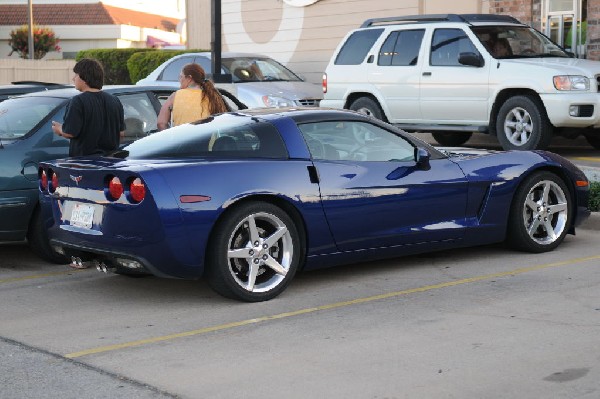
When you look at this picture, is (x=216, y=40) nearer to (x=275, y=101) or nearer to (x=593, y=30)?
(x=275, y=101)

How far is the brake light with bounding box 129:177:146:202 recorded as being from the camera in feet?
23.6

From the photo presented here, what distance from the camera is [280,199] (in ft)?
25.1

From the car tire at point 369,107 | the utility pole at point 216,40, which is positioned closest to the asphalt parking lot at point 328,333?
the utility pole at point 216,40

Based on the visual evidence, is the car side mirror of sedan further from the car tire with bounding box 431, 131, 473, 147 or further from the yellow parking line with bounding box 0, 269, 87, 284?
the car tire with bounding box 431, 131, 473, 147

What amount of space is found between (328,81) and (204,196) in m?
9.85

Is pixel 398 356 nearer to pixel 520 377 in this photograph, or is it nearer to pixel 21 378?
pixel 520 377

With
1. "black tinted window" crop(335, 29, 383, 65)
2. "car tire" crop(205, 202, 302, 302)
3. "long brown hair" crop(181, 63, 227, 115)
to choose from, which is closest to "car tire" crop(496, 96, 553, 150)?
"black tinted window" crop(335, 29, 383, 65)

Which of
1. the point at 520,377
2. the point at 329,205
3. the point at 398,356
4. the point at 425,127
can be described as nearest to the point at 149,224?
the point at 329,205

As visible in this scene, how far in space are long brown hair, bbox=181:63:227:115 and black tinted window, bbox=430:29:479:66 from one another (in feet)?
19.9

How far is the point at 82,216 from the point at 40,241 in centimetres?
170

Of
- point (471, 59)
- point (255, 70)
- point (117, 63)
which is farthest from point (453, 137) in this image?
point (117, 63)

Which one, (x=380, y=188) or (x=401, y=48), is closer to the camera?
(x=380, y=188)

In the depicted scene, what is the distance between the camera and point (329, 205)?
786cm

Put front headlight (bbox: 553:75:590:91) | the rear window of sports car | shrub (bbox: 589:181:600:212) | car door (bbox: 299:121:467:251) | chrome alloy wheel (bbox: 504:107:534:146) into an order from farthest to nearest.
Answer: chrome alloy wheel (bbox: 504:107:534:146), front headlight (bbox: 553:75:590:91), shrub (bbox: 589:181:600:212), car door (bbox: 299:121:467:251), the rear window of sports car
